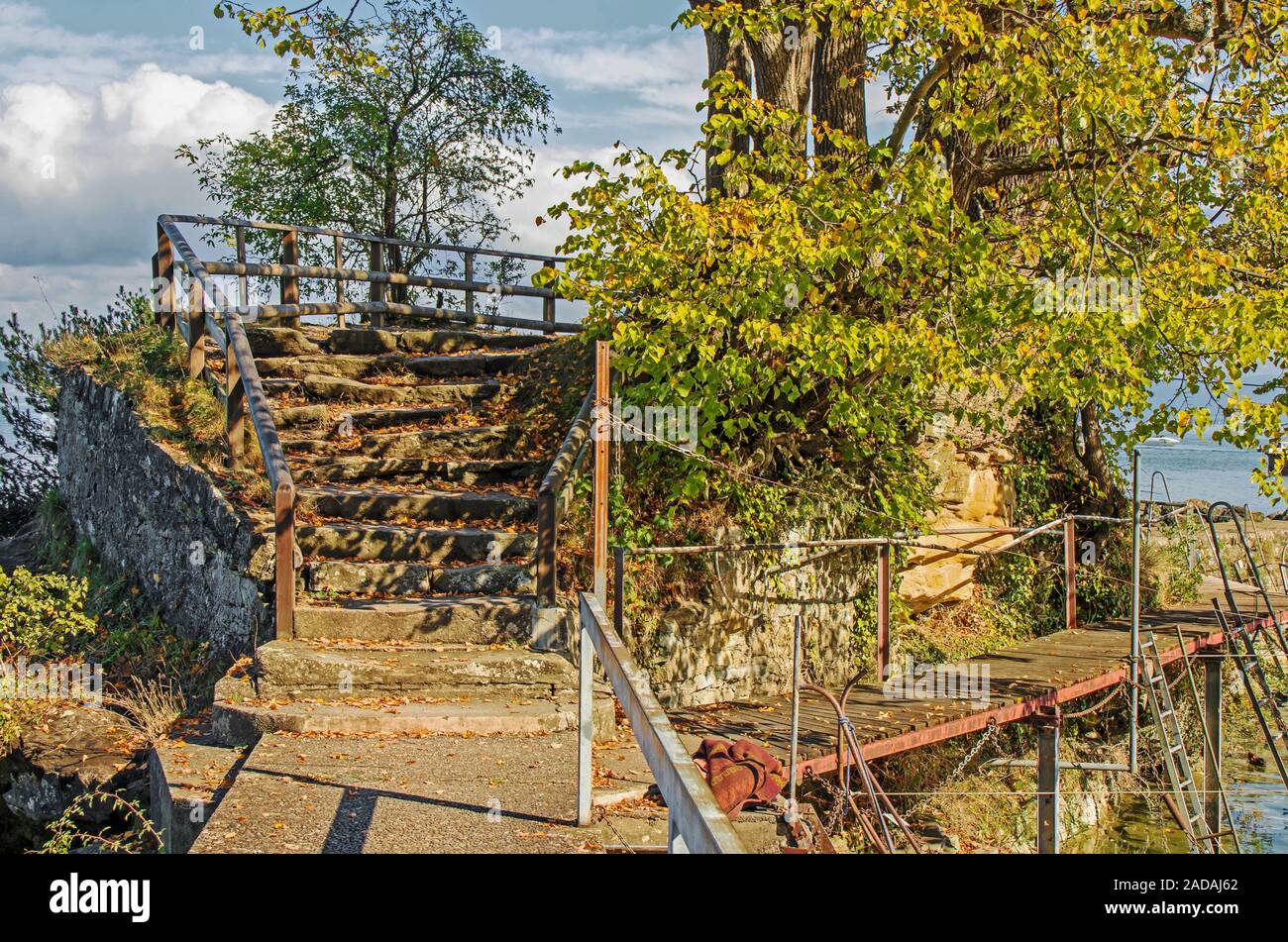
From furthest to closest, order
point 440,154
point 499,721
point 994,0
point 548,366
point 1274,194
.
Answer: point 440,154 → point 548,366 → point 1274,194 → point 994,0 → point 499,721

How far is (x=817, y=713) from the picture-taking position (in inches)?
386

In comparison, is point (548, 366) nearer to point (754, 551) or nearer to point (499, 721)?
point (754, 551)

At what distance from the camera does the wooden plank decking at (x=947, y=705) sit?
899cm

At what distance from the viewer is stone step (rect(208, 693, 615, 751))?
7.12 metres

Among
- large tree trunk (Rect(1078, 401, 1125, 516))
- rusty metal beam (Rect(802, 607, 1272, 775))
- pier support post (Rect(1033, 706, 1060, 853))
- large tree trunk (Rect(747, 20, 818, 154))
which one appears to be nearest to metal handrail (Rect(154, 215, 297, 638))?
rusty metal beam (Rect(802, 607, 1272, 775))

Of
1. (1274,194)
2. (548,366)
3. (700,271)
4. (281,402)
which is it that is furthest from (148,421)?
(1274,194)

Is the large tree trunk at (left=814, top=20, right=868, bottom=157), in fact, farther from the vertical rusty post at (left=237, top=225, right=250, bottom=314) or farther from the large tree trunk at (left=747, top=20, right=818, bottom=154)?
the vertical rusty post at (left=237, top=225, right=250, bottom=314)

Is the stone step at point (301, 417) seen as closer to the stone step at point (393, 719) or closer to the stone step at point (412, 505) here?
the stone step at point (412, 505)

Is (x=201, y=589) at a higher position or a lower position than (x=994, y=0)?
→ lower

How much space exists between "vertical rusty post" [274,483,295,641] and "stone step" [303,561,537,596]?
1.89 ft

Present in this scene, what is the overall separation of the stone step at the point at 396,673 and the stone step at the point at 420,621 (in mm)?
181

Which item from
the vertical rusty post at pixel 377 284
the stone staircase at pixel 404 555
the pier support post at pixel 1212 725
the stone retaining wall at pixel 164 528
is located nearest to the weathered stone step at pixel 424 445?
the stone staircase at pixel 404 555

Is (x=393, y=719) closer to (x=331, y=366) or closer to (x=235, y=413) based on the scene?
(x=235, y=413)

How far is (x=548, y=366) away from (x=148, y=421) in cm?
406
